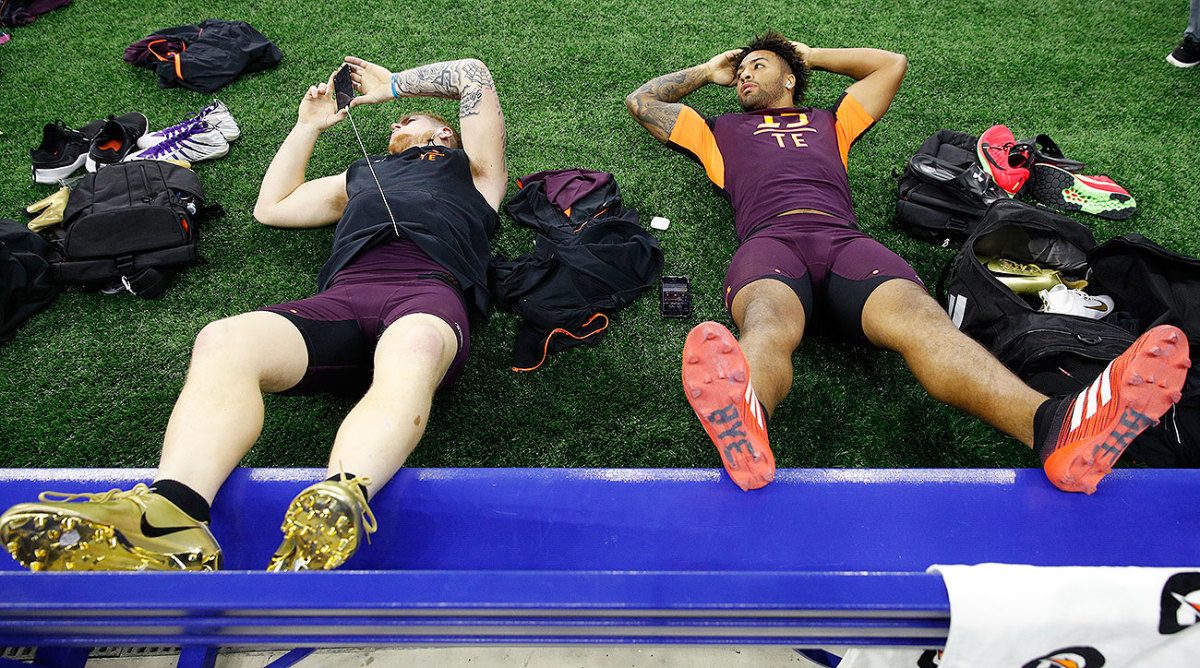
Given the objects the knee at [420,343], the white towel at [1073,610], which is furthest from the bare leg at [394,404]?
the white towel at [1073,610]

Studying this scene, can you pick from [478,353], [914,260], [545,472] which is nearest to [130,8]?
[478,353]

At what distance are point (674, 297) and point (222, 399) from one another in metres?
1.38

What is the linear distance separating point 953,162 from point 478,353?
2.05 m

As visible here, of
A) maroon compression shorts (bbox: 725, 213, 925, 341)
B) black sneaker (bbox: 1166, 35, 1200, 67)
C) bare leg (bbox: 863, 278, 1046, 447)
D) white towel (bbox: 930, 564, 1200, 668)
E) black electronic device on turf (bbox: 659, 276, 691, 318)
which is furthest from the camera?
black sneaker (bbox: 1166, 35, 1200, 67)

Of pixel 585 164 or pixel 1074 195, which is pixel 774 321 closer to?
pixel 585 164

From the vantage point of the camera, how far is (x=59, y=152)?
9.09 feet

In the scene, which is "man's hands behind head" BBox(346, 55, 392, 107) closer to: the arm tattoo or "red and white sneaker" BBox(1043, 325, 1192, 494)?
the arm tattoo

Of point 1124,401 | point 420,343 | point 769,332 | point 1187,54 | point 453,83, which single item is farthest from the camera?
point 1187,54

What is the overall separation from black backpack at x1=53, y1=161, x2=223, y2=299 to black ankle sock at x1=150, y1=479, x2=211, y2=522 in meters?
1.31

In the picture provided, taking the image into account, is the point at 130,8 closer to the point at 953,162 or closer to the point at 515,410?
the point at 515,410

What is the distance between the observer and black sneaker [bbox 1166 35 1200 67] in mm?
3189

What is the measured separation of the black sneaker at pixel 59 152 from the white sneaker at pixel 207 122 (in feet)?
0.75

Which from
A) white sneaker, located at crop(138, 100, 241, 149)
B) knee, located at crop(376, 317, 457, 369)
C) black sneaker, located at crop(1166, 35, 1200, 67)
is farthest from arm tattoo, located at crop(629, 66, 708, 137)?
black sneaker, located at crop(1166, 35, 1200, 67)

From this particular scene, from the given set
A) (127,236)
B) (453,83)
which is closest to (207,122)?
(127,236)
